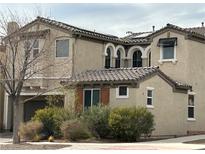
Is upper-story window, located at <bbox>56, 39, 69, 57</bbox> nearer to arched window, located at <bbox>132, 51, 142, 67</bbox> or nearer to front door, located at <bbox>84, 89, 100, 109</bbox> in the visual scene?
front door, located at <bbox>84, 89, 100, 109</bbox>

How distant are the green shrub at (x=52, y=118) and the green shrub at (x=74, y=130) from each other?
1178mm

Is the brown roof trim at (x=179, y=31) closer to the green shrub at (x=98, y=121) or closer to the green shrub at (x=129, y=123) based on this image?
the green shrub at (x=129, y=123)

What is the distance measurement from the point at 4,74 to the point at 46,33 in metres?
8.06

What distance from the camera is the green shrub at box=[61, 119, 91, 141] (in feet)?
88.0

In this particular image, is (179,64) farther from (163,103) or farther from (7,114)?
(7,114)

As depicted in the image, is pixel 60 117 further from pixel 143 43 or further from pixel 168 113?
pixel 143 43

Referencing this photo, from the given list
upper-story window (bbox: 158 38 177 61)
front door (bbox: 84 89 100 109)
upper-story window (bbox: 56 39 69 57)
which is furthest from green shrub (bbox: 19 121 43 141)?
upper-story window (bbox: 158 38 177 61)

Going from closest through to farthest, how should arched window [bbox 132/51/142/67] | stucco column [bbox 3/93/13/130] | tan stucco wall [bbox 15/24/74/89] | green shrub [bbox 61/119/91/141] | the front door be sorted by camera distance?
green shrub [bbox 61/119/91/141], the front door, tan stucco wall [bbox 15/24/74/89], stucco column [bbox 3/93/13/130], arched window [bbox 132/51/142/67]

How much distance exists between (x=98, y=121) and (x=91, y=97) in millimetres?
3874

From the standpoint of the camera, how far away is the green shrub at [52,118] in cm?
2839

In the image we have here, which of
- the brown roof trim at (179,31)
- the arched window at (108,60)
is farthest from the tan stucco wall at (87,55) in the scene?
the brown roof trim at (179,31)

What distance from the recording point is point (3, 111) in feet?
123

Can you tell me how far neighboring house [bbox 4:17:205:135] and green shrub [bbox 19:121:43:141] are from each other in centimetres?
297
